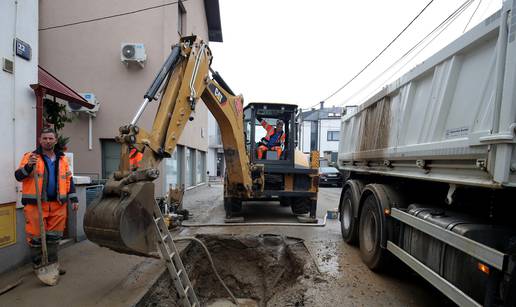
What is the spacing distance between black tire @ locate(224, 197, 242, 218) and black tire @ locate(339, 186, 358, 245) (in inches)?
106

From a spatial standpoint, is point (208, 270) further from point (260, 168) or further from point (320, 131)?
point (320, 131)

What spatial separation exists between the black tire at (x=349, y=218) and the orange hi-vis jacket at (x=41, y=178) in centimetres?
445

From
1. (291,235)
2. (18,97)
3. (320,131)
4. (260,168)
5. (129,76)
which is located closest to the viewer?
(18,97)

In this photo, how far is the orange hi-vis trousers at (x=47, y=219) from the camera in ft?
11.6

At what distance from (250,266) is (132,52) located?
6.39 m

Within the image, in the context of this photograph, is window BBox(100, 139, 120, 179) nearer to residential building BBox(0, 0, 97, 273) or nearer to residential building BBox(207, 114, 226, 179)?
residential building BBox(0, 0, 97, 273)

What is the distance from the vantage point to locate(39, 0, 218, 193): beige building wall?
8.28 metres

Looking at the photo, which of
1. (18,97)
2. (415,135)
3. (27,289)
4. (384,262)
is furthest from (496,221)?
(18,97)

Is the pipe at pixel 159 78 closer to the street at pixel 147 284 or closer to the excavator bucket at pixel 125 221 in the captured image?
the excavator bucket at pixel 125 221

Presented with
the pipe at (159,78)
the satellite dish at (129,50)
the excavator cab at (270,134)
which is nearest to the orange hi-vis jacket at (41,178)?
the pipe at (159,78)

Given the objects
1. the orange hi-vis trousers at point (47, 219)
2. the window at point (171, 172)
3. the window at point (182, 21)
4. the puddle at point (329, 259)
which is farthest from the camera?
the window at point (182, 21)

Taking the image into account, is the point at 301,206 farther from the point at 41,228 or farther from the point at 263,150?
the point at 41,228

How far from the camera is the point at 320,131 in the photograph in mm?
29125

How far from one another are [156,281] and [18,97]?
122 inches
